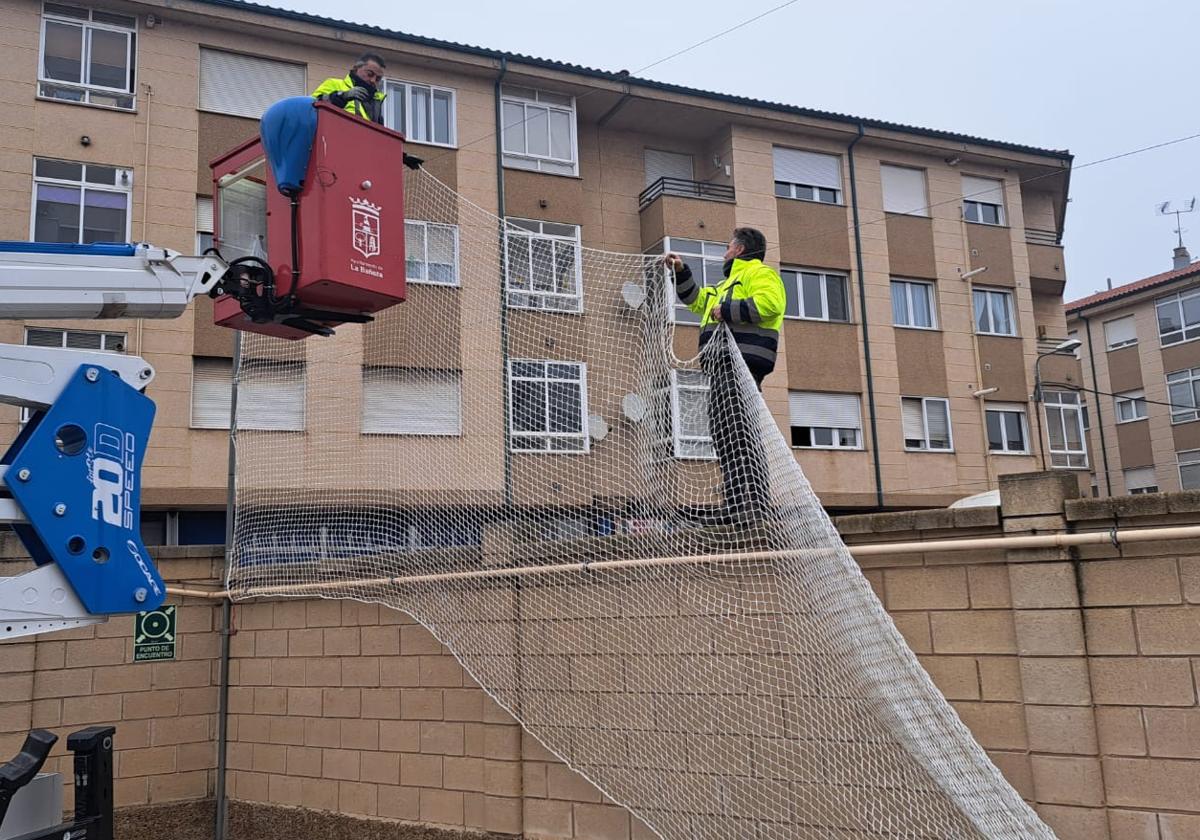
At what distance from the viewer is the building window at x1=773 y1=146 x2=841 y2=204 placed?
70.3 ft

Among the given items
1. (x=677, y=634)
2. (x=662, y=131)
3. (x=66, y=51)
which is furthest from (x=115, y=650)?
(x=662, y=131)

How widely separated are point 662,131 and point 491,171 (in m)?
4.46

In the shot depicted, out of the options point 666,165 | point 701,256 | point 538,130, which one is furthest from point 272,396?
point 666,165

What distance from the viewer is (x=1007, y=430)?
75.0 feet

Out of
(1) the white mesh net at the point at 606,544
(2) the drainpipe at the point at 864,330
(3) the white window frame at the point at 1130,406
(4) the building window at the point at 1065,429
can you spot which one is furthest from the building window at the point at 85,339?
(3) the white window frame at the point at 1130,406

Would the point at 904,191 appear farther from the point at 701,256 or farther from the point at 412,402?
the point at 412,402

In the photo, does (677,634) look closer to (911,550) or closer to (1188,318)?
(911,550)

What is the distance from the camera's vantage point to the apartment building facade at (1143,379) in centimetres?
3188

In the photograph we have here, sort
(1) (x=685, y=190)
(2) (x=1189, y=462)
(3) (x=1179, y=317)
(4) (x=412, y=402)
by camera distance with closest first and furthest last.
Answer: (4) (x=412, y=402) < (1) (x=685, y=190) < (2) (x=1189, y=462) < (3) (x=1179, y=317)

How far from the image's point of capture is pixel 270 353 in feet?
26.8

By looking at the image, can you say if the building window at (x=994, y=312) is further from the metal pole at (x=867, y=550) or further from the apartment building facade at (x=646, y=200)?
the metal pole at (x=867, y=550)

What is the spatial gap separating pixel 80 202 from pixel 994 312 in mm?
17768

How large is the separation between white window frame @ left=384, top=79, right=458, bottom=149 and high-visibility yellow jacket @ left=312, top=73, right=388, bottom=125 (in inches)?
466

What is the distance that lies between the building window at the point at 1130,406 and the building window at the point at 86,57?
29270 millimetres
